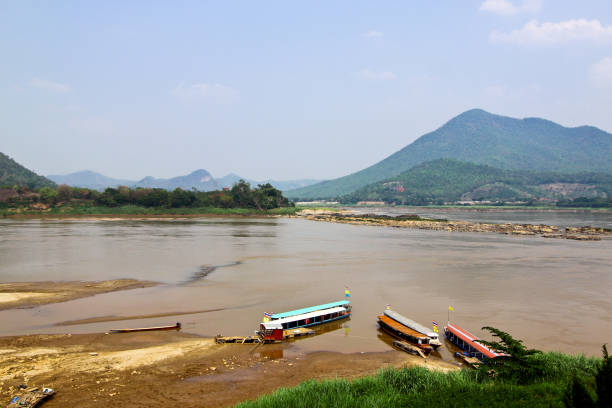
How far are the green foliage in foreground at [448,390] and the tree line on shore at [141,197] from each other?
3889 inches

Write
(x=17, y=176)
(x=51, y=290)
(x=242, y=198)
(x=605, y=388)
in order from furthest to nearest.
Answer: (x=17, y=176), (x=242, y=198), (x=51, y=290), (x=605, y=388)

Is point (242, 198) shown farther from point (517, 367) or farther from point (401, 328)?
point (517, 367)

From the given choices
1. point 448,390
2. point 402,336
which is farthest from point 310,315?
point 448,390

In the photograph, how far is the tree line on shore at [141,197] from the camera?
94.1m

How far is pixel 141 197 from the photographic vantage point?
10200cm

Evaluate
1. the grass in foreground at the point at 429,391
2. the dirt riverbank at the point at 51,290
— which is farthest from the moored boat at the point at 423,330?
the dirt riverbank at the point at 51,290

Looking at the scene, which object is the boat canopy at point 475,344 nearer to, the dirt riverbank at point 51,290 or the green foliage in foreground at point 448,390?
the green foliage in foreground at point 448,390

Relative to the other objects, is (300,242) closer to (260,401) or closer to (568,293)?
(568,293)

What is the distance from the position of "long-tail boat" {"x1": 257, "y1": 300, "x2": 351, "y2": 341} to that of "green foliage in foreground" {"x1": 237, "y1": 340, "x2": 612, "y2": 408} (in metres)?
5.80

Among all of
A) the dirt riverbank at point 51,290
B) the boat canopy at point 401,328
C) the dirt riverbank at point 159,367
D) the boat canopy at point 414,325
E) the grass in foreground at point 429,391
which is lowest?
the dirt riverbank at point 159,367

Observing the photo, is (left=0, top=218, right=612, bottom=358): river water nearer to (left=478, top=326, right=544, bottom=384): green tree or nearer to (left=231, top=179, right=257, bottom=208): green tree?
(left=478, top=326, right=544, bottom=384): green tree

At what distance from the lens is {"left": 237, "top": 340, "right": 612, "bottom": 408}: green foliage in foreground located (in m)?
9.55

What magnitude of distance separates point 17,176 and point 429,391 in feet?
592

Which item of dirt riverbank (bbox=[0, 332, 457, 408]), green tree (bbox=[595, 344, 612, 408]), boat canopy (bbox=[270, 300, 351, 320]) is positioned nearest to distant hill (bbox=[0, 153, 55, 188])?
dirt riverbank (bbox=[0, 332, 457, 408])
